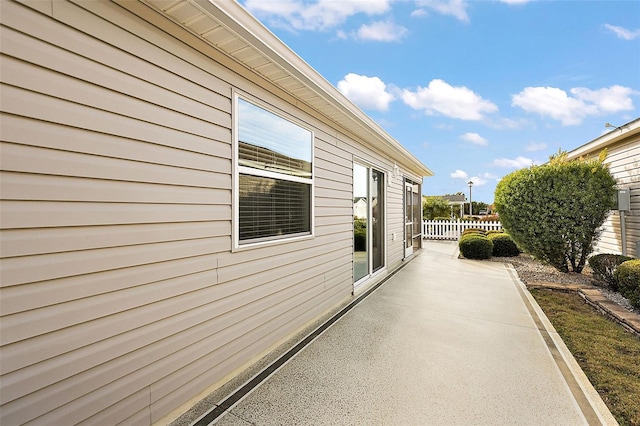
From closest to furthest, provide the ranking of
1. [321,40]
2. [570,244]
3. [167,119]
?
[167,119] → [570,244] → [321,40]

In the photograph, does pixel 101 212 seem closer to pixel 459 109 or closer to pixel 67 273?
pixel 67 273

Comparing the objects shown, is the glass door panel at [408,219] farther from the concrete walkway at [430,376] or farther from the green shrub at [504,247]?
the concrete walkway at [430,376]

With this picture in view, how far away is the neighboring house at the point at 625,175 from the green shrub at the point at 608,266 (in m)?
0.90

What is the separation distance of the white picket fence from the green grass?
8.63 m

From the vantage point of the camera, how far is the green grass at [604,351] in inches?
86.0

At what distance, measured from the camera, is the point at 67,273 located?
1486 millimetres

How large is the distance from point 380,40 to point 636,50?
669cm

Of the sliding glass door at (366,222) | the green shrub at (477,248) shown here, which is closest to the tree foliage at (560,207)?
the green shrub at (477,248)

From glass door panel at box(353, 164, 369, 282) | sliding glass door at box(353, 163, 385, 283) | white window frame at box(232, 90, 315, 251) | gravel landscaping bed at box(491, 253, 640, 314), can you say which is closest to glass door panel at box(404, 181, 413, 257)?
sliding glass door at box(353, 163, 385, 283)

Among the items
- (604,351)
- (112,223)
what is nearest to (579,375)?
(604,351)

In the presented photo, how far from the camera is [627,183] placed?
631 cm

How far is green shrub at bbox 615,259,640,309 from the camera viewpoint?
13.1 feet

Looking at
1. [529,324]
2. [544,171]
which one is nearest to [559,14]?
[544,171]

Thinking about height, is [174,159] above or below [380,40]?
below
